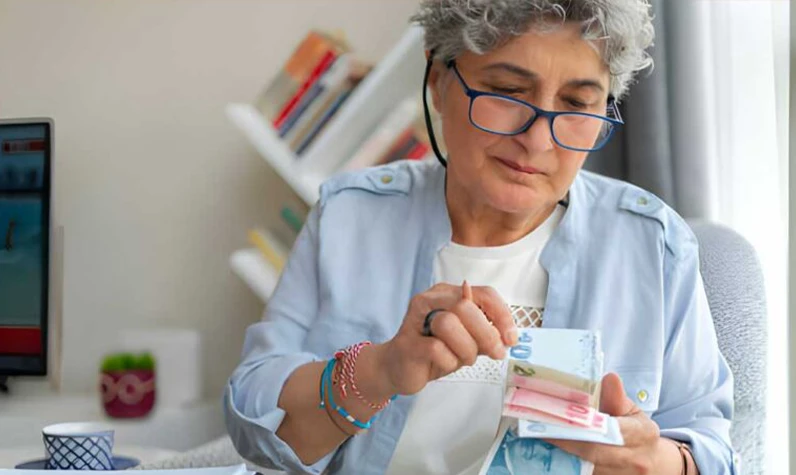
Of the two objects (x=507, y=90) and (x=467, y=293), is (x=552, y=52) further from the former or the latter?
(x=467, y=293)

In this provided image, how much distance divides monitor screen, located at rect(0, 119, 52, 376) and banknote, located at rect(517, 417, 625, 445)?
1.26m

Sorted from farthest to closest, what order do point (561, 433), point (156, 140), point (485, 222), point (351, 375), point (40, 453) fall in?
point (156, 140)
point (40, 453)
point (485, 222)
point (351, 375)
point (561, 433)

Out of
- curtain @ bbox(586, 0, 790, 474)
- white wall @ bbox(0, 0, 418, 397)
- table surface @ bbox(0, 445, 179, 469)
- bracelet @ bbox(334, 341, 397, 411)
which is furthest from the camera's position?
white wall @ bbox(0, 0, 418, 397)

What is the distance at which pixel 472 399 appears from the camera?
1.19 meters

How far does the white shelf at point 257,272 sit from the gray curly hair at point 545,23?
2.95 feet

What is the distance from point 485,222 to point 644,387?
0.94 feet

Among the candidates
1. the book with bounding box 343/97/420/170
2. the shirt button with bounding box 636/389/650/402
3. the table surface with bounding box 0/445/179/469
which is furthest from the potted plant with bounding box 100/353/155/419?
the shirt button with bounding box 636/389/650/402

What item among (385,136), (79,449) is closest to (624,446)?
(79,449)

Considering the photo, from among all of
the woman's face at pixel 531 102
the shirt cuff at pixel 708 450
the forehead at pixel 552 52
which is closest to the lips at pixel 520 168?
the woman's face at pixel 531 102

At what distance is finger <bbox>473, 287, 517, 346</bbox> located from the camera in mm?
931

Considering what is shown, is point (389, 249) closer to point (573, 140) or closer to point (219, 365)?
point (573, 140)

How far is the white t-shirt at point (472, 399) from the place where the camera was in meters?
1.17

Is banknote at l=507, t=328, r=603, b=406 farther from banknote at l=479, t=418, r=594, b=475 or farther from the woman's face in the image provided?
the woman's face

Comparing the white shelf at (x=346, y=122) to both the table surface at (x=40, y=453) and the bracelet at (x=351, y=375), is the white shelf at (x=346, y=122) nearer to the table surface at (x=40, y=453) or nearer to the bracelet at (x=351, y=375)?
the table surface at (x=40, y=453)
